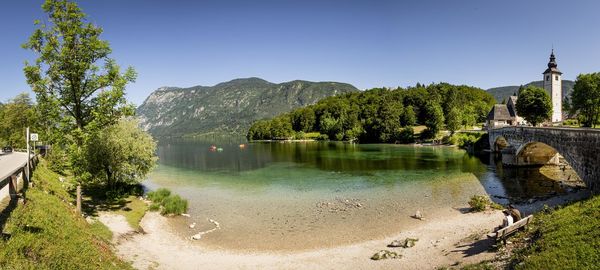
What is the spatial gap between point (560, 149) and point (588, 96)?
172 feet

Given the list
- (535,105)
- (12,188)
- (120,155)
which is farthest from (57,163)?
(535,105)

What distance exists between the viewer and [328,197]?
4662 centimetres

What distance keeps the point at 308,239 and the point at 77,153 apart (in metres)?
19.4

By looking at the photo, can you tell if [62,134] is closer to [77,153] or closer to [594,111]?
[77,153]

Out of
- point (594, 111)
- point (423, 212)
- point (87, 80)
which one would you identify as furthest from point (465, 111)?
point (87, 80)

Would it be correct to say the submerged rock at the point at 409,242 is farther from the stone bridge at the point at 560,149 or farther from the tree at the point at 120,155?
the tree at the point at 120,155

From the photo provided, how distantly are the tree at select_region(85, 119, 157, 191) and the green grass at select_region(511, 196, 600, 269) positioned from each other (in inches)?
1478

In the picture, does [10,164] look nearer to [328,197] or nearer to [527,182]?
[328,197]

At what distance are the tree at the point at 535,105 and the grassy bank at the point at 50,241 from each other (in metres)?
103

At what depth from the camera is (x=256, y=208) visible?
4162cm

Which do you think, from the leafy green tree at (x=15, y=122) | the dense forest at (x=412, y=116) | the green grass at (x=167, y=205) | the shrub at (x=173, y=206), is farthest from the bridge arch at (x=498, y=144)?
the leafy green tree at (x=15, y=122)

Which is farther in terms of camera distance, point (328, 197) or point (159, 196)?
point (328, 197)

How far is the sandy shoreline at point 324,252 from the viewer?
23.0 meters

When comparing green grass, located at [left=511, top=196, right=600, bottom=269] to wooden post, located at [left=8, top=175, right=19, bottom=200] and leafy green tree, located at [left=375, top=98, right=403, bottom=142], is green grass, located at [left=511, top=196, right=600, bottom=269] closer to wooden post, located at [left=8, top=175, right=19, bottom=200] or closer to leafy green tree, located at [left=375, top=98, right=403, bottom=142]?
wooden post, located at [left=8, top=175, right=19, bottom=200]
